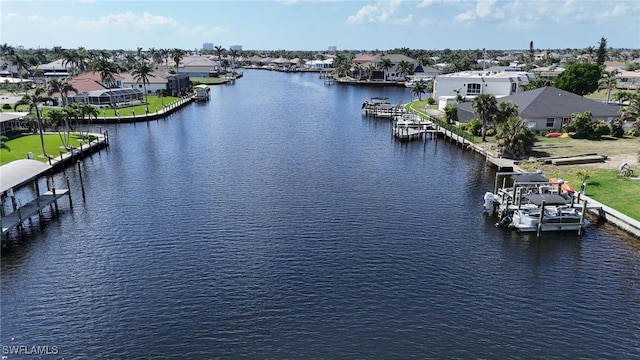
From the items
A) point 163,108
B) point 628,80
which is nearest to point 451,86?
point 163,108

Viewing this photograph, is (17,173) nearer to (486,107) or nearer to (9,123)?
(9,123)

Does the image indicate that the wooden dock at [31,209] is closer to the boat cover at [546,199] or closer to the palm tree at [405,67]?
the boat cover at [546,199]

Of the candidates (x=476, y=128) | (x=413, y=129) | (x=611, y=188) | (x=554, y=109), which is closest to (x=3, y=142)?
(x=413, y=129)

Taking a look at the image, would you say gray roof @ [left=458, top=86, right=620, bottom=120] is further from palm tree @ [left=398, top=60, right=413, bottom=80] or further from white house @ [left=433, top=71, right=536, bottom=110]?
palm tree @ [left=398, top=60, right=413, bottom=80]

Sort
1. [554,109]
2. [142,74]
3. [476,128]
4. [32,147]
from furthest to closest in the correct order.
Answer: [142,74] < [476,128] < [554,109] < [32,147]

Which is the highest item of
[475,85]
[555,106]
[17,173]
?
[475,85]
